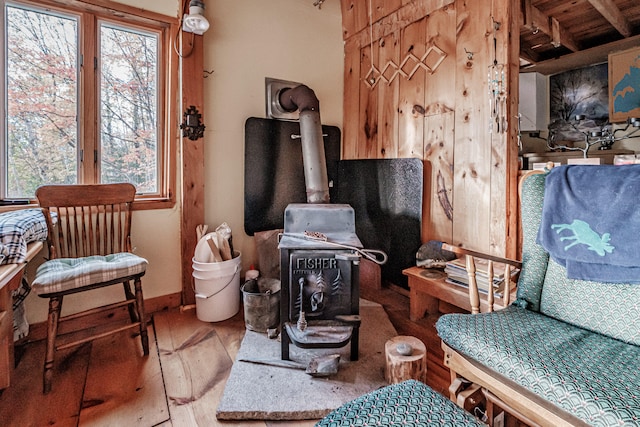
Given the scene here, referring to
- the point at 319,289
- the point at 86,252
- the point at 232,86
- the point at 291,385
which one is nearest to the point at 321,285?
the point at 319,289

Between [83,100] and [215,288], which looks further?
[215,288]

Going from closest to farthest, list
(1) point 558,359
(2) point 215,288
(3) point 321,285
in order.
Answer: (1) point 558,359
(3) point 321,285
(2) point 215,288

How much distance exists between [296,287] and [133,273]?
890 mm

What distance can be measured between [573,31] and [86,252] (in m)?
4.24

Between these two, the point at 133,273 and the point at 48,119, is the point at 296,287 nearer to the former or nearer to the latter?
the point at 133,273

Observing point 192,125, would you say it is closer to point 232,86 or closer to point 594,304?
point 232,86

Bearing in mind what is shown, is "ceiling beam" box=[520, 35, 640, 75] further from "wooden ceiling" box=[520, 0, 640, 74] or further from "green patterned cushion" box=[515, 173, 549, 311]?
"green patterned cushion" box=[515, 173, 549, 311]

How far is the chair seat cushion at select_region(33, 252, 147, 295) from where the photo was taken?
1.57 m

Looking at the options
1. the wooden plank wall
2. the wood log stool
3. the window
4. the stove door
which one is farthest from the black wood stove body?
the window

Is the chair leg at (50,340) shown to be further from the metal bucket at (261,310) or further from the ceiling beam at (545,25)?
the ceiling beam at (545,25)

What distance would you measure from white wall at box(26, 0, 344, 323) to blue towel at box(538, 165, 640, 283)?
2176 millimetres

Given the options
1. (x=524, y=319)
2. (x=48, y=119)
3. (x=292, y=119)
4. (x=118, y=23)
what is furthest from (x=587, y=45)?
(x=48, y=119)

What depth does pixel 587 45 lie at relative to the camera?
3.17m

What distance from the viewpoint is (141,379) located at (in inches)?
66.7
